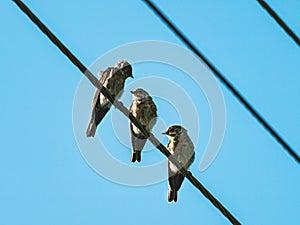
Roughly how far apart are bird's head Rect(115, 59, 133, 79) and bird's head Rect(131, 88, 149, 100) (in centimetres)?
22

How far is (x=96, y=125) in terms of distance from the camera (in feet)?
28.5

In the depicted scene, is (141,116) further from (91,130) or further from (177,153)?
(91,130)

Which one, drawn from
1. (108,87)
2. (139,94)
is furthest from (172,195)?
(108,87)


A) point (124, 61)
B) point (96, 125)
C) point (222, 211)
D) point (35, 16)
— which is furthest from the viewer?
point (124, 61)

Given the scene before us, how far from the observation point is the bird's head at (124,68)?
9.24 meters

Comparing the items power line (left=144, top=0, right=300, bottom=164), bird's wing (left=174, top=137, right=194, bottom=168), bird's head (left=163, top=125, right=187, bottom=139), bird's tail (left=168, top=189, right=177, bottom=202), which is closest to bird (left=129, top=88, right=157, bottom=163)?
bird's head (left=163, top=125, right=187, bottom=139)

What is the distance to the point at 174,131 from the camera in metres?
9.03

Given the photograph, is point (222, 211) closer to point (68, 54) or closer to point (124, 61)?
point (68, 54)

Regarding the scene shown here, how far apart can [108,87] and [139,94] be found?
435 millimetres

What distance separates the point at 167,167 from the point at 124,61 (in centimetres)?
144

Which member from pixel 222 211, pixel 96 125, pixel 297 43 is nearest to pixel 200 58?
pixel 297 43

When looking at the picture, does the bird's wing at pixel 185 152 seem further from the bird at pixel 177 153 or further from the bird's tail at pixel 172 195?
the bird's tail at pixel 172 195

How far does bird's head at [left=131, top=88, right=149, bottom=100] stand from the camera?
9.12 meters

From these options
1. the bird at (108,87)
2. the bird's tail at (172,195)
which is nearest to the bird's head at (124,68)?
the bird at (108,87)
